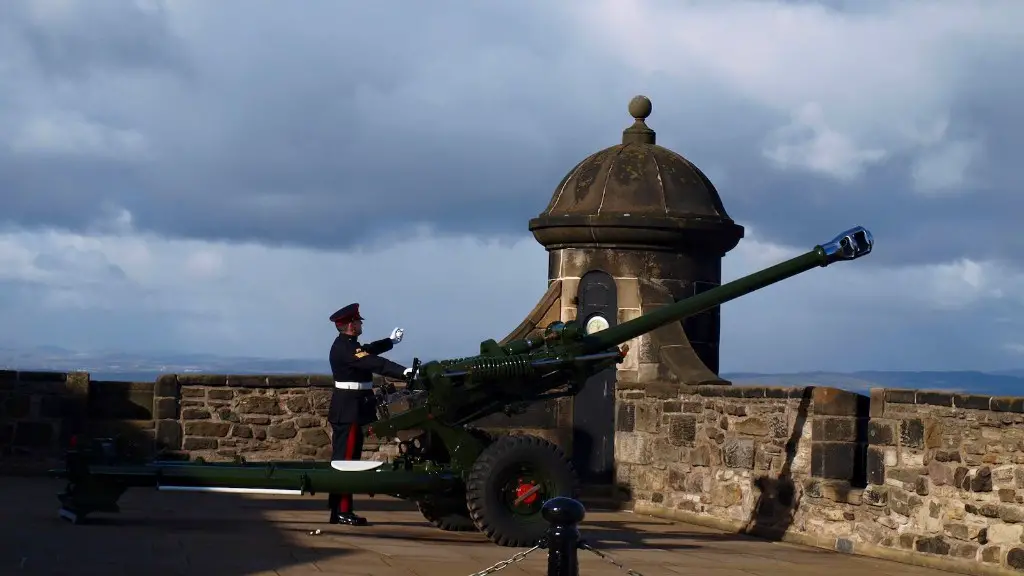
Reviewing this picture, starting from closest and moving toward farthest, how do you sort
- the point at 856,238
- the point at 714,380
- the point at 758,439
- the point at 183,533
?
the point at 183,533
the point at 856,238
the point at 758,439
the point at 714,380

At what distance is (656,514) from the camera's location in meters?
13.9

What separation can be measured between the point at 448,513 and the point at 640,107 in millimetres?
6169

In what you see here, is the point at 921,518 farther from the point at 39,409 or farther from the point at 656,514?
the point at 39,409

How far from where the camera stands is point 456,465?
1055cm

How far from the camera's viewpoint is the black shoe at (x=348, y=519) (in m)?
11.0

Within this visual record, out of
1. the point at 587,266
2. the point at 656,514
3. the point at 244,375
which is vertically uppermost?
the point at 587,266

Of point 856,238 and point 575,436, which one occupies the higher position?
point 856,238

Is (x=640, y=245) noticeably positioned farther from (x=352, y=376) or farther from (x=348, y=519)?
(x=348, y=519)

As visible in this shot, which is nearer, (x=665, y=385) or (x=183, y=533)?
(x=183, y=533)

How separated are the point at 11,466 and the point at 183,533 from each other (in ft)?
14.8

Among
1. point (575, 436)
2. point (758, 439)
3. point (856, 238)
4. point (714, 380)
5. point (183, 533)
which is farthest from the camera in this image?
point (575, 436)

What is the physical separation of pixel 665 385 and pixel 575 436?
131cm

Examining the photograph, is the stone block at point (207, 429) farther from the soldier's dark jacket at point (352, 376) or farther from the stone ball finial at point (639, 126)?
the stone ball finial at point (639, 126)

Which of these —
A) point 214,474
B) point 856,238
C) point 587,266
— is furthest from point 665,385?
point 214,474
